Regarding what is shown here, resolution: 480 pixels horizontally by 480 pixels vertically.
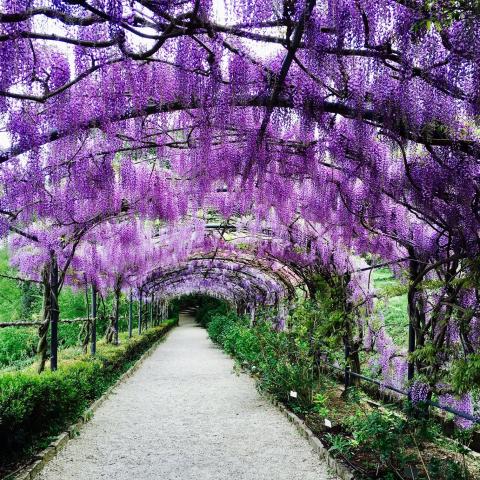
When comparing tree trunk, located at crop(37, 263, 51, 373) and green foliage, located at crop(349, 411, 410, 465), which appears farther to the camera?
tree trunk, located at crop(37, 263, 51, 373)

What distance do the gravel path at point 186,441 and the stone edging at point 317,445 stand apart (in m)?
0.07

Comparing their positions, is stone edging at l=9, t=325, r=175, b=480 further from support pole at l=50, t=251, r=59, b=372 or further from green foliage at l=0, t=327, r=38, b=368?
green foliage at l=0, t=327, r=38, b=368

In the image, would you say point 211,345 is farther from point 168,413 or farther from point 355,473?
point 355,473

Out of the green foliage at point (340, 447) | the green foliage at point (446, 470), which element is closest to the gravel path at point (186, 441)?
the green foliage at point (340, 447)

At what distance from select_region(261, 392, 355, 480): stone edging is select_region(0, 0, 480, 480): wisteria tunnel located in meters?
0.03

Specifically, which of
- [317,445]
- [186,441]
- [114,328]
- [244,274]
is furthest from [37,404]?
[244,274]

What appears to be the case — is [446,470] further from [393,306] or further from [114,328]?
[114,328]

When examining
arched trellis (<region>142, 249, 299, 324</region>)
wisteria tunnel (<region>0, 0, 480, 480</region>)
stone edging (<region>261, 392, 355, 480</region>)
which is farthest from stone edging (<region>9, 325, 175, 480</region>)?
arched trellis (<region>142, 249, 299, 324</region>)

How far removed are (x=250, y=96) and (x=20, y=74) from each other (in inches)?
56.7

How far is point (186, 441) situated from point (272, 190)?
2.78 metres

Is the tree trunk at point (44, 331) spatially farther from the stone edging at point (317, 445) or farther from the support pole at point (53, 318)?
the stone edging at point (317, 445)

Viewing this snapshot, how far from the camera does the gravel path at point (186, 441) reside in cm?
460

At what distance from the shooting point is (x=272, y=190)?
6.39 meters

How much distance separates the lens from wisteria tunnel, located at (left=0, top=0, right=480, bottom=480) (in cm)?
321
